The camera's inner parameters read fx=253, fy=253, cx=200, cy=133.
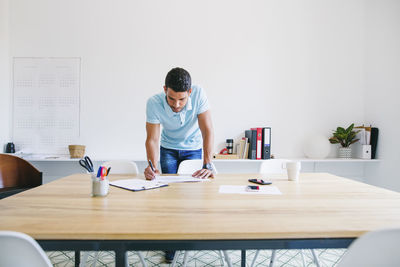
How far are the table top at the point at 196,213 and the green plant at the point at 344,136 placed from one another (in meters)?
1.95

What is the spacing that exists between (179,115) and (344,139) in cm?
227

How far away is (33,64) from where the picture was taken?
10.1ft

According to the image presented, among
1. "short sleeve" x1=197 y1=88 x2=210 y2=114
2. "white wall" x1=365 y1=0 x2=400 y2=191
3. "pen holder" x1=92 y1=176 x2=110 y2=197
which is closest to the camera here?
"pen holder" x1=92 y1=176 x2=110 y2=197

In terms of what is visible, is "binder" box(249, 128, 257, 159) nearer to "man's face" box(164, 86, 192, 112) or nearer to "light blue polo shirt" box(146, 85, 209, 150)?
"light blue polo shirt" box(146, 85, 209, 150)

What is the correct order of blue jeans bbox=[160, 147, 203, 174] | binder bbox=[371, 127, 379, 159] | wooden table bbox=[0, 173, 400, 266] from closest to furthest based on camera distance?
wooden table bbox=[0, 173, 400, 266] → blue jeans bbox=[160, 147, 203, 174] → binder bbox=[371, 127, 379, 159]

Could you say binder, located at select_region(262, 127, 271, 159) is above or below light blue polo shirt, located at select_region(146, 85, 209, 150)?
below

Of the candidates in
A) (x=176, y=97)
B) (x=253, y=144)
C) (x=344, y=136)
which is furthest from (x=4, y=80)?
(x=344, y=136)

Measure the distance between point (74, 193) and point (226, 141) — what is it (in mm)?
2153

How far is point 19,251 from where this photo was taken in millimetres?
568

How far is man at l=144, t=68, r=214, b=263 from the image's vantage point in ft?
5.64

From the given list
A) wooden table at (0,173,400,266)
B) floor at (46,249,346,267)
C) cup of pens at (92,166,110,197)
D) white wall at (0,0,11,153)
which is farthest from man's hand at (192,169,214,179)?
white wall at (0,0,11,153)

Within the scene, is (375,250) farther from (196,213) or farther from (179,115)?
(179,115)

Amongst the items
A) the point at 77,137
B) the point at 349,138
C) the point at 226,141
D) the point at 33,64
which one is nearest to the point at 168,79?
the point at 226,141

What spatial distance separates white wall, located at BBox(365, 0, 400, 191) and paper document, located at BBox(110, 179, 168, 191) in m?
2.79
